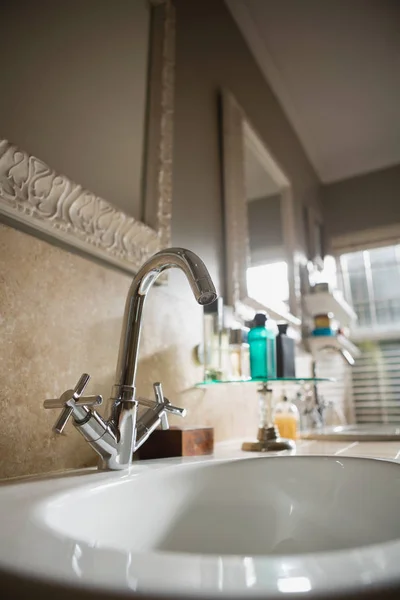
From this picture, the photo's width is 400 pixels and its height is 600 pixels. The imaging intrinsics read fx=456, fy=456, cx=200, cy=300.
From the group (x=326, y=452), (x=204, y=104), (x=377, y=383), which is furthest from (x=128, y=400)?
(x=377, y=383)

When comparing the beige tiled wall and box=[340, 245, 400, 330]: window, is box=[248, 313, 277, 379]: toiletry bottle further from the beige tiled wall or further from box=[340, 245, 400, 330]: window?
box=[340, 245, 400, 330]: window

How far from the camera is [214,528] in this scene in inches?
22.5

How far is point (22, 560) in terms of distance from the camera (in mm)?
244

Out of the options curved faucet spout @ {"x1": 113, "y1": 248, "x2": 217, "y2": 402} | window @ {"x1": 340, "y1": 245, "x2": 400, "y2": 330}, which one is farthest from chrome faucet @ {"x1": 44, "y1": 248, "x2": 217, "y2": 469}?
window @ {"x1": 340, "y1": 245, "x2": 400, "y2": 330}

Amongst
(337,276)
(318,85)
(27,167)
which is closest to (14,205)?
(27,167)

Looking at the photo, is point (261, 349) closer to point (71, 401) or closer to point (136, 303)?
point (136, 303)

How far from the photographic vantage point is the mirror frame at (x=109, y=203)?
0.63 meters

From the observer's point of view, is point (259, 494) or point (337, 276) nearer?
point (259, 494)

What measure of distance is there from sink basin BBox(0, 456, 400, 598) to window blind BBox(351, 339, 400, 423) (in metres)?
1.85

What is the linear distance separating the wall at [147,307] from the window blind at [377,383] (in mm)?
1275

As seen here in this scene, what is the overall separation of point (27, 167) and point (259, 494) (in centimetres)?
56

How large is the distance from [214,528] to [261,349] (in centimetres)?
53

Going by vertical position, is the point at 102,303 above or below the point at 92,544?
above

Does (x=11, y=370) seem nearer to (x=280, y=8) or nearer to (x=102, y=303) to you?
(x=102, y=303)
